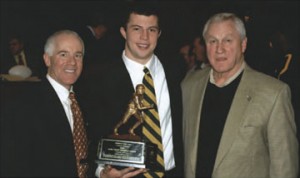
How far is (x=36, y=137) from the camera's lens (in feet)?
8.64

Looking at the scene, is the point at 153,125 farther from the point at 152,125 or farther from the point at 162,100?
the point at 162,100

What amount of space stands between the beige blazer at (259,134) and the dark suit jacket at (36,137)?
1197mm

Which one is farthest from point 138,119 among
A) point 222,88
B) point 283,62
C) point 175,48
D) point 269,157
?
point 175,48

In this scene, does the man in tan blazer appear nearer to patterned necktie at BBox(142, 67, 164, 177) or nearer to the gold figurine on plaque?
patterned necktie at BBox(142, 67, 164, 177)

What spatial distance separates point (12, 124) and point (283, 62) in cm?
443

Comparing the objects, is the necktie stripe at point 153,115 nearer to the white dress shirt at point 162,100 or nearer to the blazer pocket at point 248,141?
the white dress shirt at point 162,100

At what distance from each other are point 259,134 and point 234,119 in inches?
8.6

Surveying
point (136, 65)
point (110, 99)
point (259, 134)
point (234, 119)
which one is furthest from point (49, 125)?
point (259, 134)

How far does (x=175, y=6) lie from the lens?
10352mm

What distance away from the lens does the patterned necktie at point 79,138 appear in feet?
9.34

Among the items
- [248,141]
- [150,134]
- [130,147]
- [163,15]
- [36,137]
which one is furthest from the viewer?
[163,15]

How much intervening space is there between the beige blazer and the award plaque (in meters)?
0.59

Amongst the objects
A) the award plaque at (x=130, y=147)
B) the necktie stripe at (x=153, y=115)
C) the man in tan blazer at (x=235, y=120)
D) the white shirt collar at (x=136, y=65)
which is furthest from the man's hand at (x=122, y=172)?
the white shirt collar at (x=136, y=65)

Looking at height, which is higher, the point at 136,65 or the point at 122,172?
the point at 136,65
